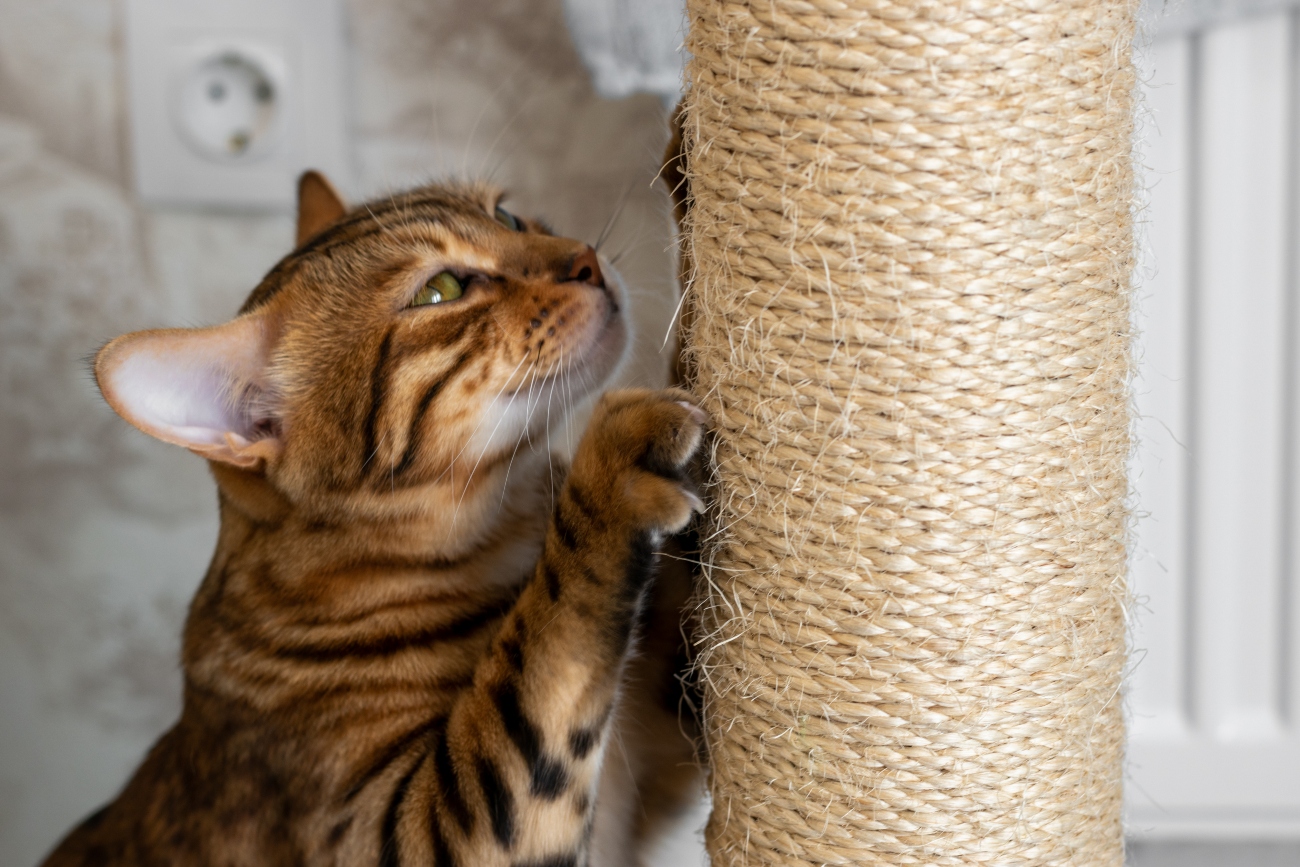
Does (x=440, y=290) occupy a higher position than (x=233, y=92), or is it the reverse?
(x=233, y=92)

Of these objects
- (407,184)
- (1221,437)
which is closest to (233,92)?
(407,184)

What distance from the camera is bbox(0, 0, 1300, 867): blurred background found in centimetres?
119

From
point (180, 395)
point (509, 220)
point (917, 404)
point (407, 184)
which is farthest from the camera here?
point (407, 184)

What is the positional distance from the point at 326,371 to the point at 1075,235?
58 cm

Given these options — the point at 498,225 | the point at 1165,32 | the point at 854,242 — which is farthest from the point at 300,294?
the point at 1165,32

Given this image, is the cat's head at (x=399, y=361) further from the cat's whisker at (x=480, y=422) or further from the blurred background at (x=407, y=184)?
the blurred background at (x=407, y=184)

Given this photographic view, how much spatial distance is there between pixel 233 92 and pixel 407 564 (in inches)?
30.2

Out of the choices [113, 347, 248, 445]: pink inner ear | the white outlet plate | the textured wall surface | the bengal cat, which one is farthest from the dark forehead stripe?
the white outlet plate

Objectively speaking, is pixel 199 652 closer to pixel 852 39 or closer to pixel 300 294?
pixel 300 294

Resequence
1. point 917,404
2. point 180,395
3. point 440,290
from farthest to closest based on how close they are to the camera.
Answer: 1. point 440,290
2. point 180,395
3. point 917,404

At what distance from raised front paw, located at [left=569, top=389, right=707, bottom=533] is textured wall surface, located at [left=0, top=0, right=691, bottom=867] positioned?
47 centimetres

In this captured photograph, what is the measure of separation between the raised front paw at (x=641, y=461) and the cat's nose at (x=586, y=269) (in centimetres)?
18

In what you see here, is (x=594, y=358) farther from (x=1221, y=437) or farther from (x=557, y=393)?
(x=1221, y=437)

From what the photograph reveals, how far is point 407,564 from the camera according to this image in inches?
33.3
